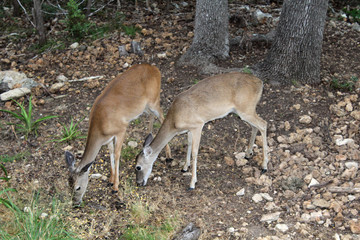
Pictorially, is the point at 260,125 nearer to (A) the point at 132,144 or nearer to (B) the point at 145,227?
(A) the point at 132,144

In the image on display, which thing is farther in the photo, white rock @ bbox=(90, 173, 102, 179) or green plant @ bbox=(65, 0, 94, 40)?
green plant @ bbox=(65, 0, 94, 40)

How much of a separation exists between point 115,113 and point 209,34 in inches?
116

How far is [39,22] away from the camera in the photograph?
8641 mm

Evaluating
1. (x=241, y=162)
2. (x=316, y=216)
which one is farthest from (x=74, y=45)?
(x=316, y=216)

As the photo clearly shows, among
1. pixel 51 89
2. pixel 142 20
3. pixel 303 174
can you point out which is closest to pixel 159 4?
pixel 142 20

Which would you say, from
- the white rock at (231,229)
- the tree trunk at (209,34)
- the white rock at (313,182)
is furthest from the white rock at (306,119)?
the white rock at (231,229)

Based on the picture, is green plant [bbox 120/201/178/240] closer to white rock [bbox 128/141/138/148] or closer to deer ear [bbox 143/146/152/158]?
deer ear [bbox 143/146/152/158]

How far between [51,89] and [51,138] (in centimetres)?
132

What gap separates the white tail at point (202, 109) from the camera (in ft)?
18.5

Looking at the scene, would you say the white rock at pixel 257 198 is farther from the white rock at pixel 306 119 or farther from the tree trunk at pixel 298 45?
the tree trunk at pixel 298 45

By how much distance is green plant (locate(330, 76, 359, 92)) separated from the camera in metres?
6.98

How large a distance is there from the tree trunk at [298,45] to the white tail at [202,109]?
1.55 meters

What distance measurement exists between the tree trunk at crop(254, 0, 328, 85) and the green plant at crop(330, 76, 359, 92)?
270 mm

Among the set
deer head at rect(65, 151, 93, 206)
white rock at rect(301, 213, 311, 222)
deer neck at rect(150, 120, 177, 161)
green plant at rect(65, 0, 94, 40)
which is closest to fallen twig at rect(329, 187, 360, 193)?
white rock at rect(301, 213, 311, 222)
